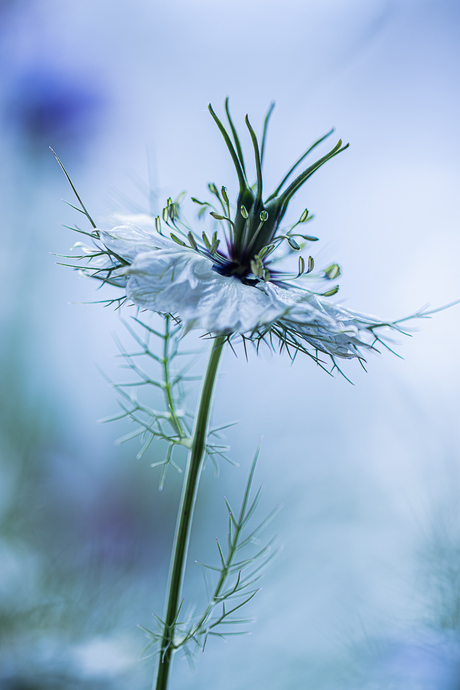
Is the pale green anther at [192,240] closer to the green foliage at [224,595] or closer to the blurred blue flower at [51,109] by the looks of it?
the green foliage at [224,595]

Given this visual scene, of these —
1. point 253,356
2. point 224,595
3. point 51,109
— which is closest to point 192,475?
point 224,595

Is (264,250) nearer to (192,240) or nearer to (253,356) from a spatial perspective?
(192,240)

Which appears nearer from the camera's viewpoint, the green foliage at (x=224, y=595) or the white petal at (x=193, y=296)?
the white petal at (x=193, y=296)

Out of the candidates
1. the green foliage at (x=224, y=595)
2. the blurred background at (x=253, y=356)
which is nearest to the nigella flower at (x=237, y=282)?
the green foliage at (x=224, y=595)

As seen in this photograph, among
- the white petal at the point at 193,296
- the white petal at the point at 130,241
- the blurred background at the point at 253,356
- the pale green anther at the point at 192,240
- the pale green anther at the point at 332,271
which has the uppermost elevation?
the blurred background at the point at 253,356

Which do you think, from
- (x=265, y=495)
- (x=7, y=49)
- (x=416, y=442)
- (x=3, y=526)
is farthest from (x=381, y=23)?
(x=3, y=526)
